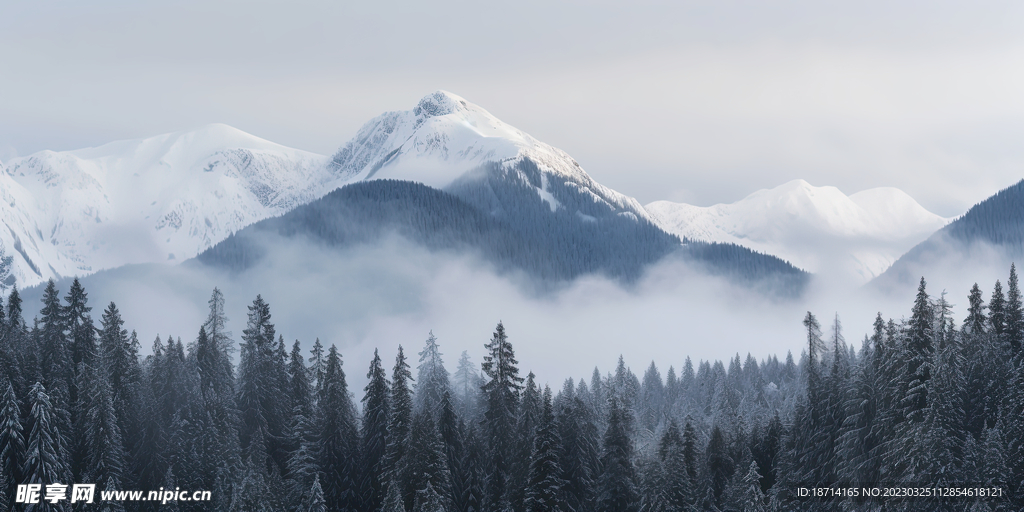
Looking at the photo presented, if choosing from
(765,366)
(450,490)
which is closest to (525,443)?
(450,490)

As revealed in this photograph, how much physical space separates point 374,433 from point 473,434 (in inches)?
306

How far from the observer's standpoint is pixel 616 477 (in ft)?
265

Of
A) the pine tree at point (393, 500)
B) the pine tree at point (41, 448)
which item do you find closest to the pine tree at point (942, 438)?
the pine tree at point (393, 500)

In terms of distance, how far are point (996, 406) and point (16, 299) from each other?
7763 centimetres

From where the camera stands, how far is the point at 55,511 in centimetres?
7375

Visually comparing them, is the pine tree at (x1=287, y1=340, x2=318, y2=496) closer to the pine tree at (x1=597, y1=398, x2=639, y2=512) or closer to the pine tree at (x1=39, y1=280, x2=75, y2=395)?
the pine tree at (x1=39, y1=280, x2=75, y2=395)

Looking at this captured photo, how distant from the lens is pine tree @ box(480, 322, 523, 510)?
7900cm

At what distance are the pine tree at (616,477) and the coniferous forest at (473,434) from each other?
105 mm

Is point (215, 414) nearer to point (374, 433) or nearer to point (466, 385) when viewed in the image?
point (374, 433)

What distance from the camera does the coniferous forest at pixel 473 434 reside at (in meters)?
70.9

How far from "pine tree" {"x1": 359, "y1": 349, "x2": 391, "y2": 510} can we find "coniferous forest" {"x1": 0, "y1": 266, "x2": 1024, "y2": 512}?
154 millimetres

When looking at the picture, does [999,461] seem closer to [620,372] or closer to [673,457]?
[673,457]

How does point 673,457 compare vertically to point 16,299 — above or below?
below

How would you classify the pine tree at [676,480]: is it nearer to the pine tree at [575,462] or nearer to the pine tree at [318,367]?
the pine tree at [575,462]
